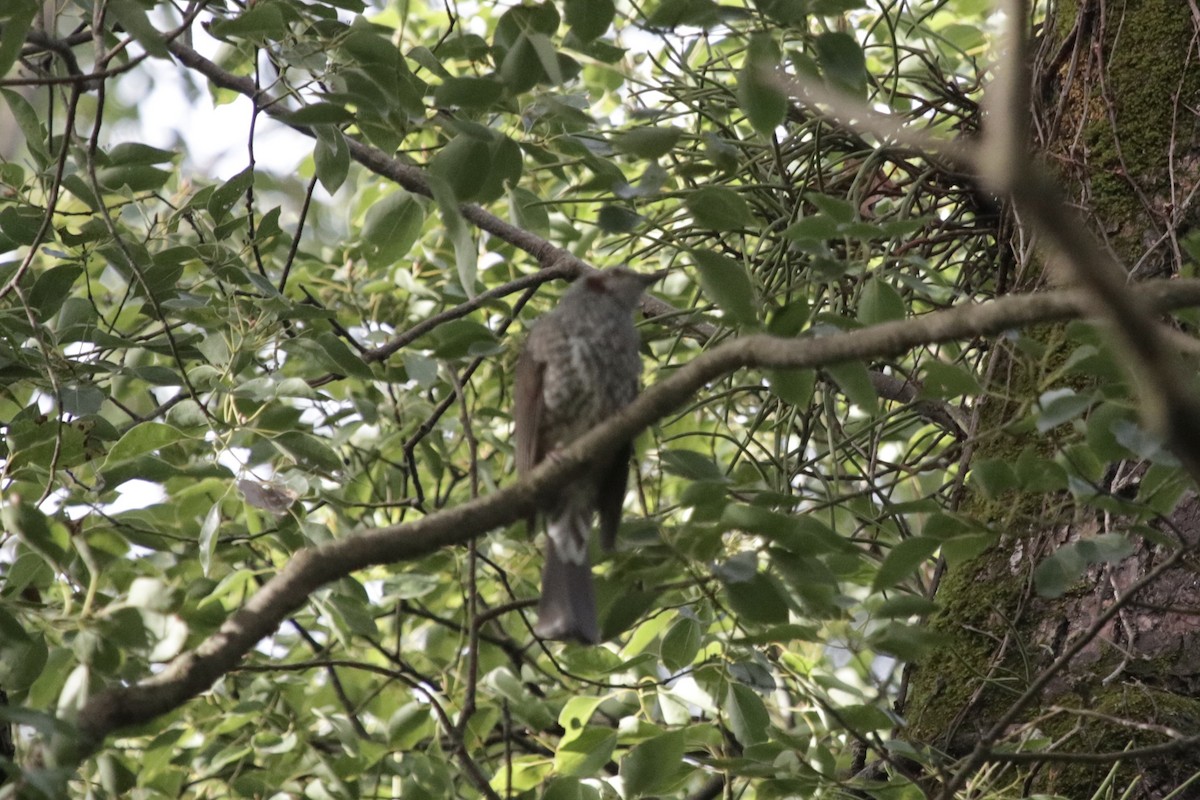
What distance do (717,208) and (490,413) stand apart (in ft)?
6.15

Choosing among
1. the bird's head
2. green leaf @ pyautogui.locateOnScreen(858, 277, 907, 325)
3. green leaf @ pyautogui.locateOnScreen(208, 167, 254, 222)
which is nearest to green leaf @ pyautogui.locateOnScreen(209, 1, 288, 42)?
green leaf @ pyautogui.locateOnScreen(208, 167, 254, 222)

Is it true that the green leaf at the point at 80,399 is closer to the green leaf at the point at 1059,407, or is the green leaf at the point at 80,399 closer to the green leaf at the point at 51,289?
the green leaf at the point at 51,289

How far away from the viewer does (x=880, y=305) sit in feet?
7.98

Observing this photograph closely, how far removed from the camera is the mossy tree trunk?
2.62m

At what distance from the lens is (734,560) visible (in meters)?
2.13

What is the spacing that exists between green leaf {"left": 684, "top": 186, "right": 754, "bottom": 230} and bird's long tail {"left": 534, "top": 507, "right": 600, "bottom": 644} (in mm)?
826

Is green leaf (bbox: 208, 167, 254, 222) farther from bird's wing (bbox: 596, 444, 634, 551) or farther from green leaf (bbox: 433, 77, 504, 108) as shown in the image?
bird's wing (bbox: 596, 444, 634, 551)

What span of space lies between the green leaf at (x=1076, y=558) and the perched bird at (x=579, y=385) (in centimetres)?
107

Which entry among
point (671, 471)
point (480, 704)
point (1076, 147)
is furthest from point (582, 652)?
point (1076, 147)

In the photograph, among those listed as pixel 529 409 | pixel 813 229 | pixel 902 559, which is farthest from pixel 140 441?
pixel 902 559

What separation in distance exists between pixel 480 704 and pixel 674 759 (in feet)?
3.52

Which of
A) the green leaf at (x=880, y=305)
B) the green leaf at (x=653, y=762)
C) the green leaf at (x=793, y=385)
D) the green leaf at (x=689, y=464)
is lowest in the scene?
the green leaf at (x=653, y=762)

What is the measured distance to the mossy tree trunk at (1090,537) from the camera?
262 centimetres

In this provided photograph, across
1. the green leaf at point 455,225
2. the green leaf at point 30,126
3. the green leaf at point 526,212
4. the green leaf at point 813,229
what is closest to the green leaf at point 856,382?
the green leaf at point 813,229
